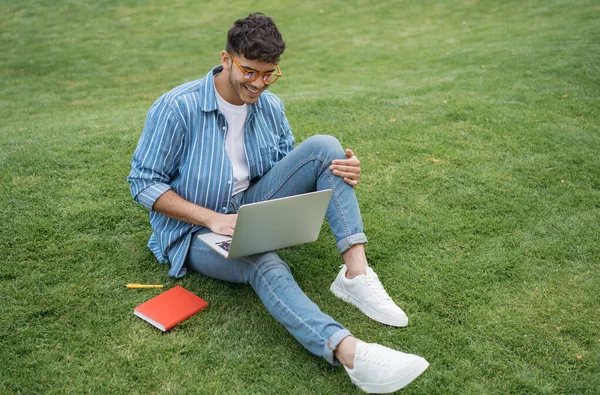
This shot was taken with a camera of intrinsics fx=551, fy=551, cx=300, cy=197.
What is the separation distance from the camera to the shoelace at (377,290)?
9.39 ft

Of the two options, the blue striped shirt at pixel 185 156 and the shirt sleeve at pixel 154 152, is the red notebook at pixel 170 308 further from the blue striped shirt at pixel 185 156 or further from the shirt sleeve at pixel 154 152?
the shirt sleeve at pixel 154 152

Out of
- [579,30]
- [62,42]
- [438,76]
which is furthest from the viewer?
[62,42]

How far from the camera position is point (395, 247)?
3.57 meters

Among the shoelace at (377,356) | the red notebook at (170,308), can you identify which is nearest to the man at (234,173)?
the red notebook at (170,308)

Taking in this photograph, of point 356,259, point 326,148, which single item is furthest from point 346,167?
point 356,259

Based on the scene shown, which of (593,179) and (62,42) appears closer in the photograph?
(593,179)

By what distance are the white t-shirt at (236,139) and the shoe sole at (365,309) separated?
816 millimetres

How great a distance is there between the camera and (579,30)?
936 cm

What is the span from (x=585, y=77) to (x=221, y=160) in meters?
5.39

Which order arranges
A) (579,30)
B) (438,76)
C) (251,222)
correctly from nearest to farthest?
(251,222)
(438,76)
(579,30)

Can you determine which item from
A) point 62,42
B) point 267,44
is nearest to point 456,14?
point 62,42

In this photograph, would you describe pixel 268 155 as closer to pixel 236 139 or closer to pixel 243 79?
pixel 236 139

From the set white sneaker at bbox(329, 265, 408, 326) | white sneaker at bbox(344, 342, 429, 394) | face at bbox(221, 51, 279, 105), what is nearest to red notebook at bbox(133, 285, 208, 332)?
white sneaker at bbox(329, 265, 408, 326)

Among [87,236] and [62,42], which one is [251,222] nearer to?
[87,236]
